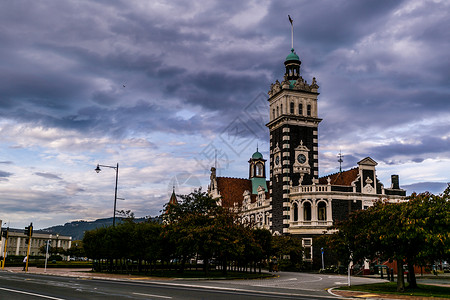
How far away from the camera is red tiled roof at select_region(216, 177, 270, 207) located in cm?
9088

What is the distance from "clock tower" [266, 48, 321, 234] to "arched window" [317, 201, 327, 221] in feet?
12.1

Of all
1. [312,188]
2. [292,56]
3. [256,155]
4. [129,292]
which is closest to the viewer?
[129,292]

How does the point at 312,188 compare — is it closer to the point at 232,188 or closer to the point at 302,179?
the point at 302,179

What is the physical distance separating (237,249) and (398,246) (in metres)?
16.4

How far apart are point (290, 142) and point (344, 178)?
10.4 meters

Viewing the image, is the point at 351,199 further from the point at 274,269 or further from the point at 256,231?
the point at 256,231

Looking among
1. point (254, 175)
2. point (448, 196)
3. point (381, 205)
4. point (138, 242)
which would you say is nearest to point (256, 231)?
point (138, 242)

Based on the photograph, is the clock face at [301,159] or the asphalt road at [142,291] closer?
the asphalt road at [142,291]

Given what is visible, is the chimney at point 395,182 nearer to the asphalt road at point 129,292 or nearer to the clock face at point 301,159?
the clock face at point 301,159

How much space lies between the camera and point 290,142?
2702 inches

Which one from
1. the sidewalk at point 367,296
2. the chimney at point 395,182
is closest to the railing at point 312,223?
the chimney at point 395,182

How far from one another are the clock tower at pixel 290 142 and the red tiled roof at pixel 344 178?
3.20 metres

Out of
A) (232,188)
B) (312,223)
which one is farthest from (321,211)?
(232,188)

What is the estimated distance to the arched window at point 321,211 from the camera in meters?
64.6
